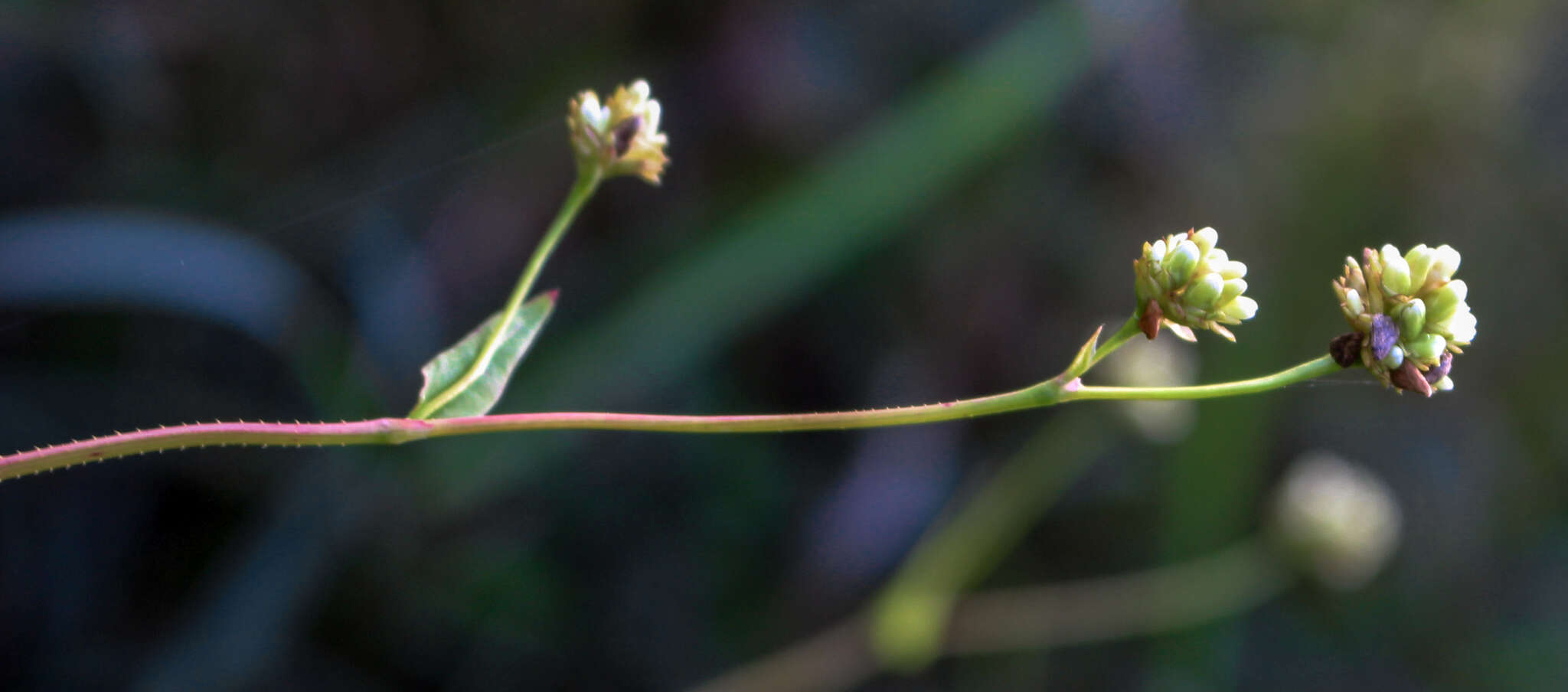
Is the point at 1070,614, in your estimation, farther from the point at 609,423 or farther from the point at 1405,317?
the point at 609,423

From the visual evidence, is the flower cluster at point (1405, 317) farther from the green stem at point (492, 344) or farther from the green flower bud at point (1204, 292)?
the green stem at point (492, 344)

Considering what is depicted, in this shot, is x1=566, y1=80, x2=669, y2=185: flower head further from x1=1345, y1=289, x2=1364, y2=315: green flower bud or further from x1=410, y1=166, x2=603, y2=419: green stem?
x1=1345, y1=289, x2=1364, y2=315: green flower bud

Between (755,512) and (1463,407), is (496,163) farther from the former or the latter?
(1463,407)

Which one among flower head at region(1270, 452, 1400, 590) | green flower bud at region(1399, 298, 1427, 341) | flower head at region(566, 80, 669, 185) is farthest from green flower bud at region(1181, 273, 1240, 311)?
flower head at region(1270, 452, 1400, 590)

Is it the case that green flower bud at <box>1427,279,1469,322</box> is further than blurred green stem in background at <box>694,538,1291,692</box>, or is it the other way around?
blurred green stem in background at <box>694,538,1291,692</box>

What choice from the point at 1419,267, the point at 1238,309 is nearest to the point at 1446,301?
the point at 1419,267

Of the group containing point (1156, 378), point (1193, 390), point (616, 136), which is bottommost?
point (1193, 390)
